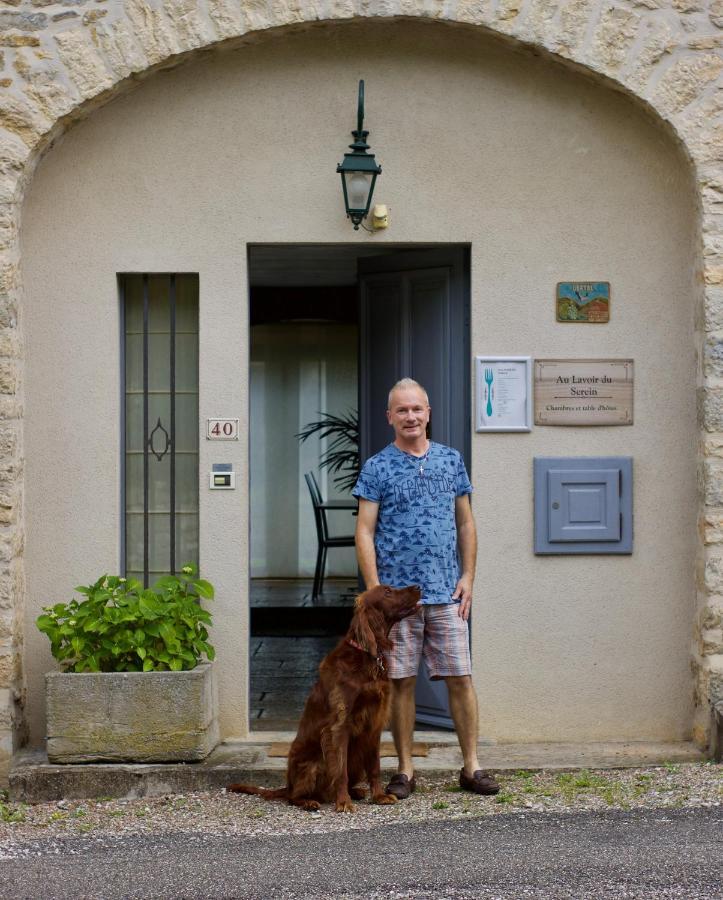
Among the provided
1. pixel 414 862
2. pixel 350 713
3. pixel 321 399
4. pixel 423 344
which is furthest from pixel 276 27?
pixel 321 399

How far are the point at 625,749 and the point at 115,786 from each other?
8.17 feet

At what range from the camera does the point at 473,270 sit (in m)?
6.57

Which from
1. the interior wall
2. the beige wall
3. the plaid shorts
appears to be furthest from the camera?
the interior wall

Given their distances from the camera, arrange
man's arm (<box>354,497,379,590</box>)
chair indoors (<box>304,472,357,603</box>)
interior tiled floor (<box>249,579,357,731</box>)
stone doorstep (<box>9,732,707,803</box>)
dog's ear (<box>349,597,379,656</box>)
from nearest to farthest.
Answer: dog's ear (<box>349,597,379,656</box>) → man's arm (<box>354,497,379,590</box>) → stone doorstep (<box>9,732,707,803</box>) → interior tiled floor (<box>249,579,357,731</box>) → chair indoors (<box>304,472,357,603</box>)

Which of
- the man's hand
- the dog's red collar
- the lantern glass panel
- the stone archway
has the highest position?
the stone archway

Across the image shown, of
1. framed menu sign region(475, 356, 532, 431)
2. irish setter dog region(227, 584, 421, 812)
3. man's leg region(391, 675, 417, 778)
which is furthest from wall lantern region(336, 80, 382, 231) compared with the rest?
man's leg region(391, 675, 417, 778)

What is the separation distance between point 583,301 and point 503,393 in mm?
622

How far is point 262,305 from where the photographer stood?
1243cm

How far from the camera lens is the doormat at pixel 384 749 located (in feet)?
20.8

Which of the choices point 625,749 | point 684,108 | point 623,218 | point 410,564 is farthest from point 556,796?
point 684,108

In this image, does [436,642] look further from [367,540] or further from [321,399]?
[321,399]

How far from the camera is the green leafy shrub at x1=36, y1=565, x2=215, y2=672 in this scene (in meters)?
6.05

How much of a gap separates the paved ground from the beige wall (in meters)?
1.30

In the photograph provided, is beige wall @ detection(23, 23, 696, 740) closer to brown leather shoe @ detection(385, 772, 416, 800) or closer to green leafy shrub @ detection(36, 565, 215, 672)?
green leafy shrub @ detection(36, 565, 215, 672)
